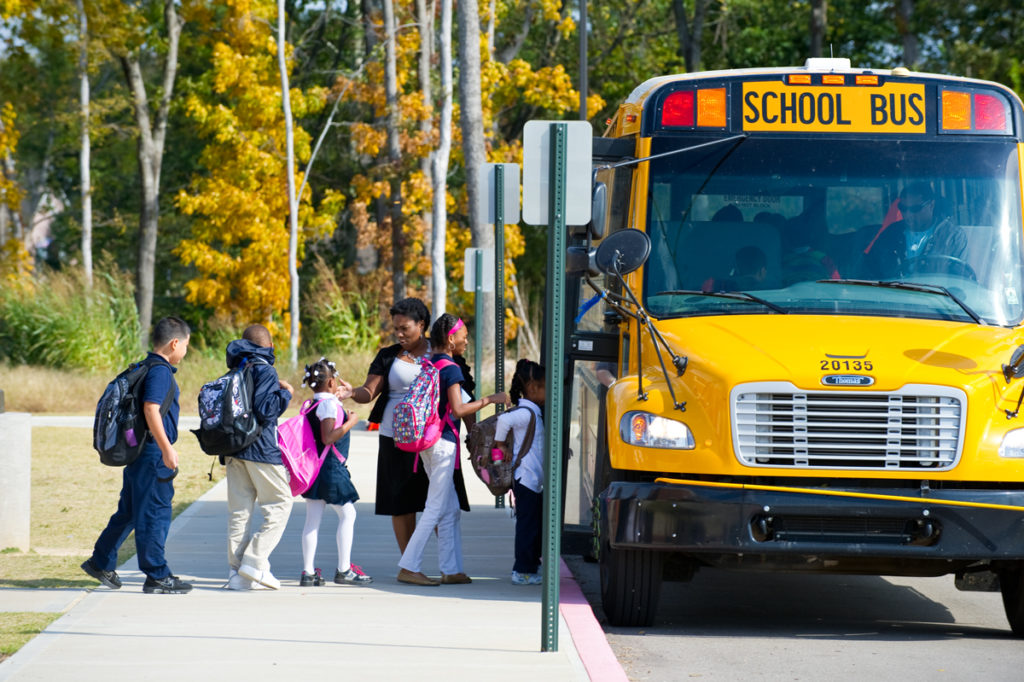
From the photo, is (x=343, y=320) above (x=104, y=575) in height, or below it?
above

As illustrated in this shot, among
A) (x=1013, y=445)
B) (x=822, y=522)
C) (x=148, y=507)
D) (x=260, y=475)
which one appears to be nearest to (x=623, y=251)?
(x=822, y=522)

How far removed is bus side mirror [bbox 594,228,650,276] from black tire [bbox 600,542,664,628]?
1.51 metres

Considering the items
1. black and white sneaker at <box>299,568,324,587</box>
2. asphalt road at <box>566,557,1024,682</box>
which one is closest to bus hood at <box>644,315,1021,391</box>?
asphalt road at <box>566,557,1024,682</box>

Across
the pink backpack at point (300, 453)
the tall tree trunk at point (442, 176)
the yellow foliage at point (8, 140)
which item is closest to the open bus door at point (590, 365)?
the pink backpack at point (300, 453)

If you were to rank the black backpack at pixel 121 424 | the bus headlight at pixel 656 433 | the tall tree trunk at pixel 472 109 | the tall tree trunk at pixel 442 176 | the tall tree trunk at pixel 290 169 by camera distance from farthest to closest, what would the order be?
the tall tree trunk at pixel 290 169 < the tall tree trunk at pixel 442 176 < the tall tree trunk at pixel 472 109 < the black backpack at pixel 121 424 < the bus headlight at pixel 656 433

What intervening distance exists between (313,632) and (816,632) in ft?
9.25

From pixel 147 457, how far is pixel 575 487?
2.72 m

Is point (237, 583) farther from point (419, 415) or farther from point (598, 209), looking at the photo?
point (598, 209)

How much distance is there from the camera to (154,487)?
8.19 m

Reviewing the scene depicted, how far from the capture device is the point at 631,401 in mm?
7531

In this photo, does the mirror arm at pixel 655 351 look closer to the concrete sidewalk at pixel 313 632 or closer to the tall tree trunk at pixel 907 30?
the concrete sidewalk at pixel 313 632

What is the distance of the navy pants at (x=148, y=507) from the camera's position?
8.17 metres

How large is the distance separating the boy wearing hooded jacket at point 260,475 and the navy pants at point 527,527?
138cm

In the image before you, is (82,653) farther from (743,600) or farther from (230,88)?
(230,88)
